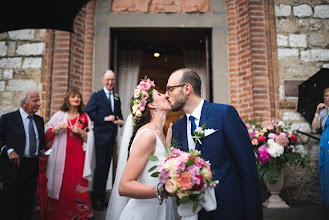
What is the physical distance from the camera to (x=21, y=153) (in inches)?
148

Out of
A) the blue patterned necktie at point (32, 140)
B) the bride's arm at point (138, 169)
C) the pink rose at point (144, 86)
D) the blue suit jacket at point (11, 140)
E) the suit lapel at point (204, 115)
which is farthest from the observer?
the blue patterned necktie at point (32, 140)

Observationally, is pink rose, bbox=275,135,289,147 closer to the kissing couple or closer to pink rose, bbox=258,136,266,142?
pink rose, bbox=258,136,266,142

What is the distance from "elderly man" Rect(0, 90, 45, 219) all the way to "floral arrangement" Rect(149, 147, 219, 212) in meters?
2.78

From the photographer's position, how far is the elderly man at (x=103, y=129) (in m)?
4.39

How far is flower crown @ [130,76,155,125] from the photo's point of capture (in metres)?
2.70

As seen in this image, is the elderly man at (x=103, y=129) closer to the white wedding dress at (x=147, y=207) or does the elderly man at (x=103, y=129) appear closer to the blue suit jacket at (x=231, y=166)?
the white wedding dress at (x=147, y=207)

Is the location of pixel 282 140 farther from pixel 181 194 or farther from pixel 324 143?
pixel 181 194

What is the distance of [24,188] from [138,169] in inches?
102

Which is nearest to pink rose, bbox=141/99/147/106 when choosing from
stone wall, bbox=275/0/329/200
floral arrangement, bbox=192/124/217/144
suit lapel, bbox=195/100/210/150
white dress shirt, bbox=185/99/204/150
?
white dress shirt, bbox=185/99/204/150

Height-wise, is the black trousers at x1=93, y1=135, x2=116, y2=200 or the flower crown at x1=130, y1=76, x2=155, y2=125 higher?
the flower crown at x1=130, y1=76, x2=155, y2=125

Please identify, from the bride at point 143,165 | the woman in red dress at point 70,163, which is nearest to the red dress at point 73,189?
the woman in red dress at point 70,163

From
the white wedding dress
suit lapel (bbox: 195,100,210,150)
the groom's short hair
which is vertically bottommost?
the white wedding dress

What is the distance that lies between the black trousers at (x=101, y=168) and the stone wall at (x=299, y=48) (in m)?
3.55

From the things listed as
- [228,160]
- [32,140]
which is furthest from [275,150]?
[32,140]
